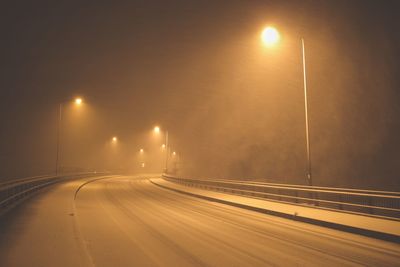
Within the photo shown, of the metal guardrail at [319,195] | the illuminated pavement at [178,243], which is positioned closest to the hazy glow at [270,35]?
the metal guardrail at [319,195]

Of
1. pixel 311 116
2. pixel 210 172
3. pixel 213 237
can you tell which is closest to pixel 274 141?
pixel 311 116

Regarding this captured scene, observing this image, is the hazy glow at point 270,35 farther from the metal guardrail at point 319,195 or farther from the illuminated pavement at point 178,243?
the illuminated pavement at point 178,243

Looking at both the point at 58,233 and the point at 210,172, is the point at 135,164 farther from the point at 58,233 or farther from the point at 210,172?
the point at 58,233

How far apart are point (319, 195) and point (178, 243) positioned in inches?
549

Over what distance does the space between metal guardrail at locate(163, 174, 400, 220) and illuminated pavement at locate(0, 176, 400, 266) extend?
2736mm

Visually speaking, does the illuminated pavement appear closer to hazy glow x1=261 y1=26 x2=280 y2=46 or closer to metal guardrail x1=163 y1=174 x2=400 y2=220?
metal guardrail x1=163 y1=174 x2=400 y2=220

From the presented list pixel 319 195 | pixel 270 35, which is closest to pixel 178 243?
pixel 319 195

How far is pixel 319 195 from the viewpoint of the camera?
867 inches

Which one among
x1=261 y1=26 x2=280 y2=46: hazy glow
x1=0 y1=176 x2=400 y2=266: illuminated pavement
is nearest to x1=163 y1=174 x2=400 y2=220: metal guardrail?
x1=0 y1=176 x2=400 y2=266: illuminated pavement

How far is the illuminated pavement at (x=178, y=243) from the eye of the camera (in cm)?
818

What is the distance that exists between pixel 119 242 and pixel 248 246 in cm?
339

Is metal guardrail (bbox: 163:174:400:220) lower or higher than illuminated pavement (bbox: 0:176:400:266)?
higher

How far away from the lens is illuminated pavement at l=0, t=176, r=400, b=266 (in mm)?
8180

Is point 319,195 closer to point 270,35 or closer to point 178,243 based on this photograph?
point 270,35
